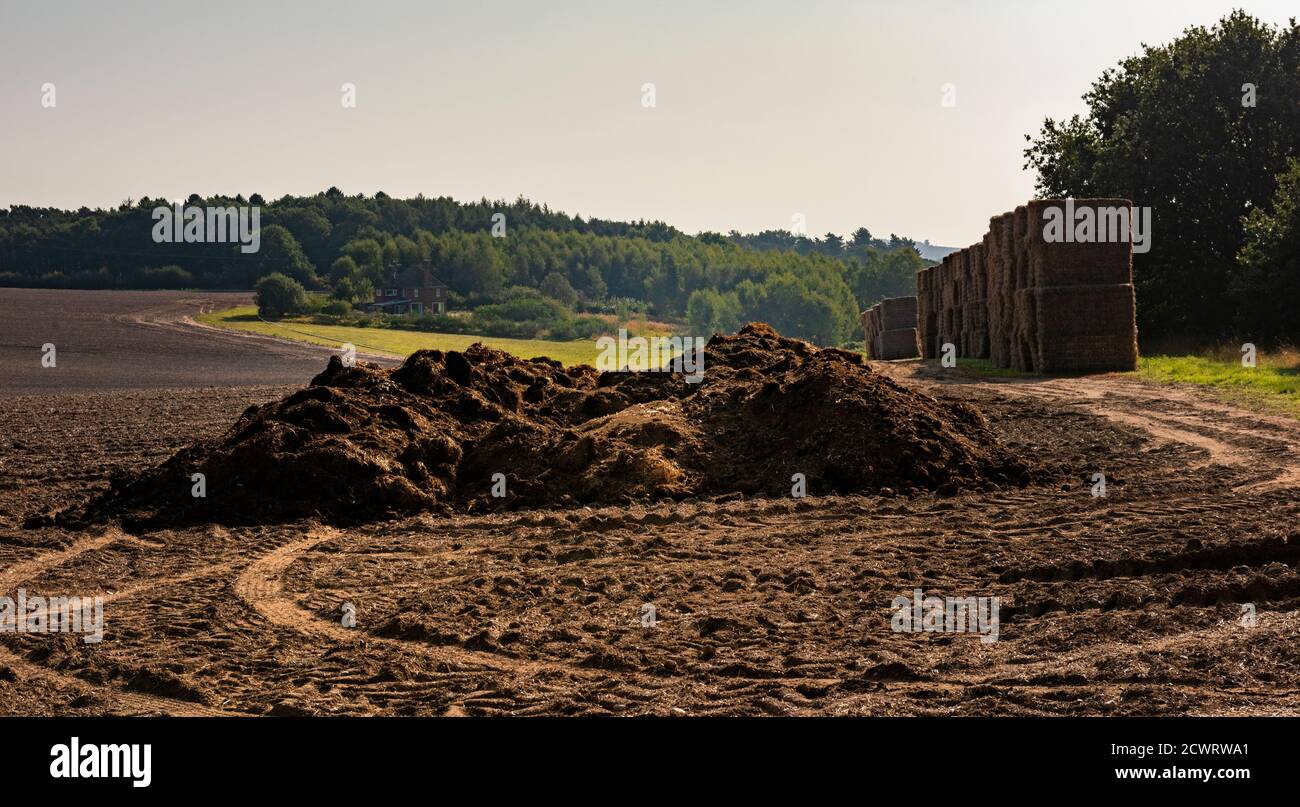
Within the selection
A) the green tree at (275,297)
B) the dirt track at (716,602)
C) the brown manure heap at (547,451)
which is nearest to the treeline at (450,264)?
the green tree at (275,297)

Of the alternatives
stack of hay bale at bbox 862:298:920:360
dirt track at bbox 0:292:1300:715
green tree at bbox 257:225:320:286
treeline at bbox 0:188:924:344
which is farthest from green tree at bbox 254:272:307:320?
dirt track at bbox 0:292:1300:715

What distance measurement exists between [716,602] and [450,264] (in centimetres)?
13463

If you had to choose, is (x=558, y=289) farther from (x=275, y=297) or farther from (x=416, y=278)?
(x=275, y=297)

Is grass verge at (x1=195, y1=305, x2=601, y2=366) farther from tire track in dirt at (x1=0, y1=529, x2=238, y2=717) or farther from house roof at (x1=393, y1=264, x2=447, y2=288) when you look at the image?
tire track in dirt at (x1=0, y1=529, x2=238, y2=717)

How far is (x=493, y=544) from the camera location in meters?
14.3

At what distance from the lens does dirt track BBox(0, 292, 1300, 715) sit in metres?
8.18

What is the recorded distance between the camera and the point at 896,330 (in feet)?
150

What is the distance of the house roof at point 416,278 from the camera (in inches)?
→ 5170

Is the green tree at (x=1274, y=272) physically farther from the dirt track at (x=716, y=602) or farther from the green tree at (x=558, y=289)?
the green tree at (x=558, y=289)

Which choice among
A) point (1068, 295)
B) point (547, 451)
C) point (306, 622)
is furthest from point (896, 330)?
point (306, 622)

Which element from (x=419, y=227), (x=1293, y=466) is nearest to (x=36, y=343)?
(x=1293, y=466)

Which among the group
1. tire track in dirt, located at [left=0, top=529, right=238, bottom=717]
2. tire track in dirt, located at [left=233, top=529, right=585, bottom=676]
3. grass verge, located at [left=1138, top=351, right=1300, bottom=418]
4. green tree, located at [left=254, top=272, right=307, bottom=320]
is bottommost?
tire track in dirt, located at [left=0, top=529, right=238, bottom=717]

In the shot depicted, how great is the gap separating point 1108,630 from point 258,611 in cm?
695

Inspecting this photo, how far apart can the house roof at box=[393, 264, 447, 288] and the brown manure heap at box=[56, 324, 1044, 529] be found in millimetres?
112547
